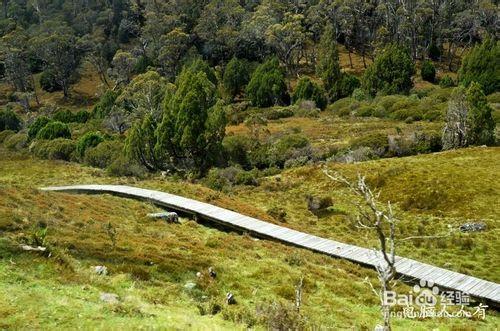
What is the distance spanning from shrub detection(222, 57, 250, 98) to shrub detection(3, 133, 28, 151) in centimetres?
3898

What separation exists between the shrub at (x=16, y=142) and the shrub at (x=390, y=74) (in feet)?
180

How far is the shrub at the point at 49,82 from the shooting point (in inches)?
4387

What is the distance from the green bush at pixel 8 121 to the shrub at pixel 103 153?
39.4 meters

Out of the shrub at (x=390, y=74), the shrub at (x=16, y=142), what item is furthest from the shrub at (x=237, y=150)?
the shrub at (x=390, y=74)

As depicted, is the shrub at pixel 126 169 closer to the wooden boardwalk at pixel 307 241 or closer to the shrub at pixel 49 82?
the wooden boardwalk at pixel 307 241

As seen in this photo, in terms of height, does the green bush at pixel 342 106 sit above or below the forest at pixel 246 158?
below

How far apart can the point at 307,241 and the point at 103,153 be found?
107ft

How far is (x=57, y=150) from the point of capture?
57750 millimetres

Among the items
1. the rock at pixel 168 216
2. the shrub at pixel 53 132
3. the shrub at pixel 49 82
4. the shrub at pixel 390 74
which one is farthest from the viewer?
the shrub at pixel 49 82

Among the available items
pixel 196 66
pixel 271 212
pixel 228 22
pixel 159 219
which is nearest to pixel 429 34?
pixel 228 22

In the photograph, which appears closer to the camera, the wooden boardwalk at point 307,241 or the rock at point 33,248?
the rock at point 33,248

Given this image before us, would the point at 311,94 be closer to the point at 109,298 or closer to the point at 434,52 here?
the point at 434,52

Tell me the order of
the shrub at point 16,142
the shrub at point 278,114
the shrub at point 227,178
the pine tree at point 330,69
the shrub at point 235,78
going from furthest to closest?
the shrub at point 235,78 → the pine tree at point 330,69 → the shrub at point 278,114 → the shrub at point 16,142 → the shrub at point 227,178

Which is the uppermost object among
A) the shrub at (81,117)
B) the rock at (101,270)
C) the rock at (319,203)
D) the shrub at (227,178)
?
the rock at (101,270)
